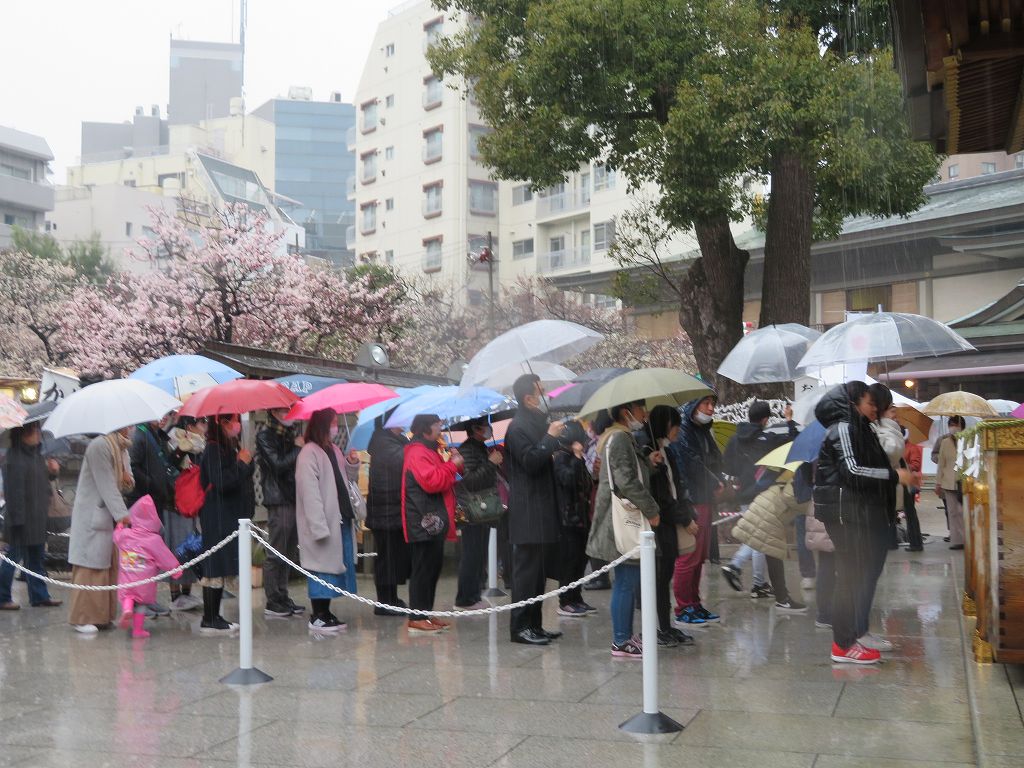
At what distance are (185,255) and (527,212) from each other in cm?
2935

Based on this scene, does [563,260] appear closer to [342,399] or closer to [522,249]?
[522,249]

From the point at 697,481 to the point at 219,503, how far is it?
3.96m

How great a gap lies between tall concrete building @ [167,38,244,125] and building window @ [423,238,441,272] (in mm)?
74905

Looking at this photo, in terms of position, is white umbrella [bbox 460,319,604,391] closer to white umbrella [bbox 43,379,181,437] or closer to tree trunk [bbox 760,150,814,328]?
white umbrella [bbox 43,379,181,437]

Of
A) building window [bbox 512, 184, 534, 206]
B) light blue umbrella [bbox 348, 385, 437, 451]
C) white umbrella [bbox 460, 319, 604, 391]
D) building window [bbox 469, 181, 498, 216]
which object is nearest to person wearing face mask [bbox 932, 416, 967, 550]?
white umbrella [bbox 460, 319, 604, 391]

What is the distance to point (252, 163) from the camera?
98062 mm

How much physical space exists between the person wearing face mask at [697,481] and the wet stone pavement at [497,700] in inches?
11.8

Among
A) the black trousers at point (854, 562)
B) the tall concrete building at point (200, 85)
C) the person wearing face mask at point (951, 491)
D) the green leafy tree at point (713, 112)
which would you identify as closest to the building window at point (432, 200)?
the green leafy tree at point (713, 112)

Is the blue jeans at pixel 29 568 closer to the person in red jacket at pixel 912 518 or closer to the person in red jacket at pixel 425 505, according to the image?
the person in red jacket at pixel 425 505

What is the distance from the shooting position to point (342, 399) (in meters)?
10.0

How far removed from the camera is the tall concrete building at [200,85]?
125 meters

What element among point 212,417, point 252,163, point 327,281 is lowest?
point 212,417

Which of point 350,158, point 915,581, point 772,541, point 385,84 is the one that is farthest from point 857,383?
point 350,158

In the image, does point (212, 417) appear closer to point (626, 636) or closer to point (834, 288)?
point (626, 636)
